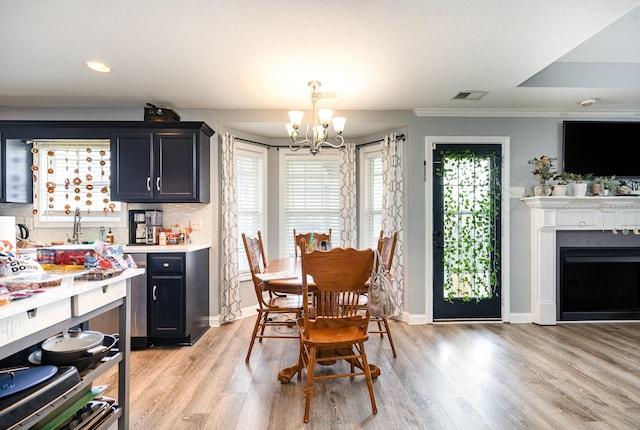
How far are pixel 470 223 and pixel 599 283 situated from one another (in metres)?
1.73

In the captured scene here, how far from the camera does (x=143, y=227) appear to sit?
3.59 m

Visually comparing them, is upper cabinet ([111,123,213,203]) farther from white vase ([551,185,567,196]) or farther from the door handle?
white vase ([551,185,567,196])

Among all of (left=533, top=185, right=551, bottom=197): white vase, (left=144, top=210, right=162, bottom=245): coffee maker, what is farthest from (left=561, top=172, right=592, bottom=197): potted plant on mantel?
(left=144, top=210, right=162, bottom=245): coffee maker

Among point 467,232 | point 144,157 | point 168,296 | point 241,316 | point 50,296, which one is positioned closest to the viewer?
point 50,296

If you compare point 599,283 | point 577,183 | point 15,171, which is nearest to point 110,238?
point 15,171

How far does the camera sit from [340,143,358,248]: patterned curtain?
4.34 metres

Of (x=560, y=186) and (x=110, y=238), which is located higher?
(x=560, y=186)

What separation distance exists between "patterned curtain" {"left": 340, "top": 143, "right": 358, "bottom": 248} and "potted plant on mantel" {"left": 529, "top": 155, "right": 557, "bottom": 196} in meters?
2.18

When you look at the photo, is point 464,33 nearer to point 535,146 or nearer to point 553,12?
point 553,12

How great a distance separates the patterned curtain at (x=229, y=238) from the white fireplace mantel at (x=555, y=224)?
3536 mm

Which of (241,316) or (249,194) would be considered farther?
(249,194)


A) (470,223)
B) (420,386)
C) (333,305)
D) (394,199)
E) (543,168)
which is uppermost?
(543,168)

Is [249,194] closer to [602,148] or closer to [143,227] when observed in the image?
[143,227]

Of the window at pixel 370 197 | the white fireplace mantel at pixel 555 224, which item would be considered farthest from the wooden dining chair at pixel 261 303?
the white fireplace mantel at pixel 555 224
